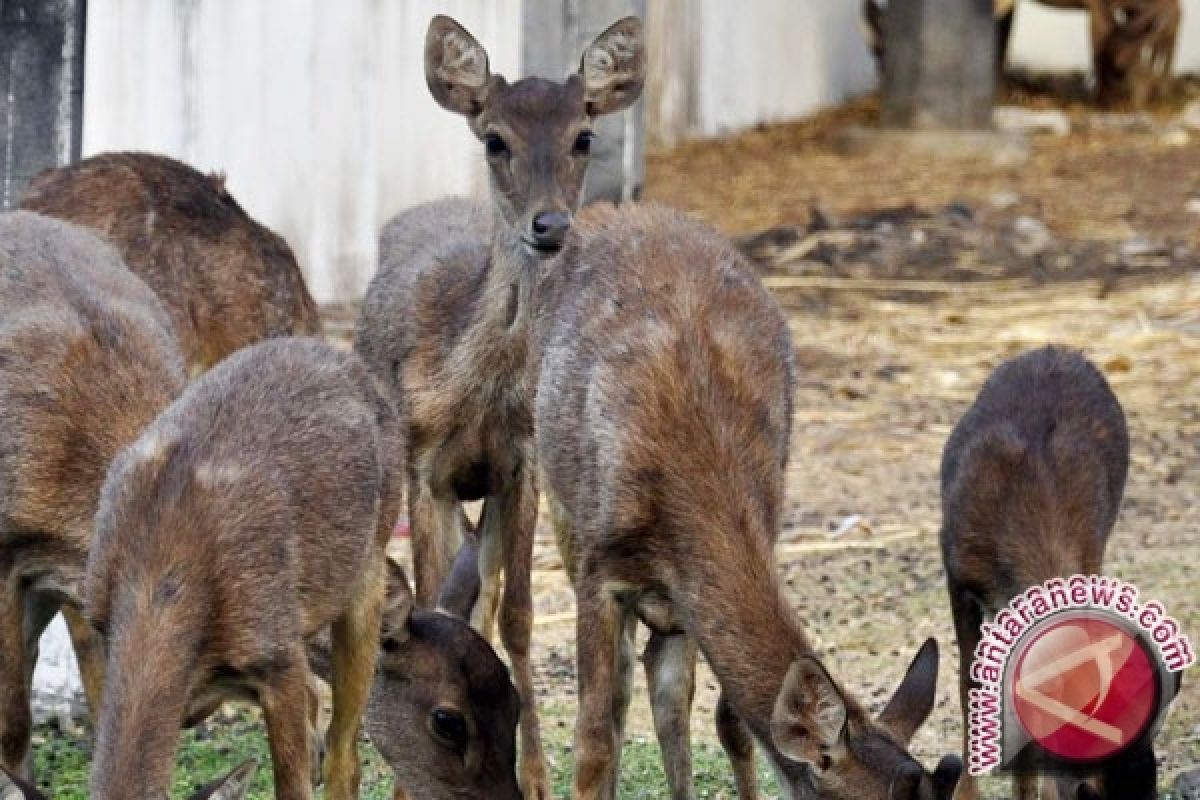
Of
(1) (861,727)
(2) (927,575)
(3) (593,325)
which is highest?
(3) (593,325)

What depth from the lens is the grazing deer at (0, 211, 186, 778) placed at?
24.2ft

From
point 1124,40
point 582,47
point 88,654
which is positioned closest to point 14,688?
point 88,654

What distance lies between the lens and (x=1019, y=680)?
6.73 meters

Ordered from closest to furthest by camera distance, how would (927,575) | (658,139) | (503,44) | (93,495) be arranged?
(93,495), (927,575), (503,44), (658,139)

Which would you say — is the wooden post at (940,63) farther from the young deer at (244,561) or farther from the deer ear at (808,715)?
the deer ear at (808,715)

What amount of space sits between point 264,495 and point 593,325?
51.3 inches

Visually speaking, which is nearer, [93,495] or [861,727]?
[861,727]

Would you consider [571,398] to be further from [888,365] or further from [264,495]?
[888,365]

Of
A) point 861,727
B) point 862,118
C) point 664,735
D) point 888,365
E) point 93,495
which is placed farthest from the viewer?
point 862,118

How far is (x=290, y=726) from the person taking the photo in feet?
22.3

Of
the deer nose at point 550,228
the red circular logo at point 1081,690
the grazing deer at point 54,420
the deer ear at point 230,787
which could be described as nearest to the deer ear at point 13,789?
the deer ear at point 230,787

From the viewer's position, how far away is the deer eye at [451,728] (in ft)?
24.7

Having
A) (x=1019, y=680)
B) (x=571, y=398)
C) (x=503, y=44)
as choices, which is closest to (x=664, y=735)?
(x=571, y=398)

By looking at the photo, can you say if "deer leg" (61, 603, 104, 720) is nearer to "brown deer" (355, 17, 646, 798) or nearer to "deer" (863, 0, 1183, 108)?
"brown deer" (355, 17, 646, 798)
